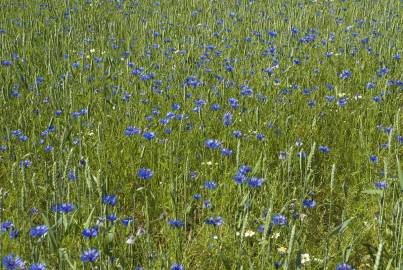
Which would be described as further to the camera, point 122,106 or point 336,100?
point 336,100

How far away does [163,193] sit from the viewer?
242 cm

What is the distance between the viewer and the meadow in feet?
5.92

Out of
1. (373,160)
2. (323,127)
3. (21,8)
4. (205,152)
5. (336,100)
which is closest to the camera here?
(373,160)

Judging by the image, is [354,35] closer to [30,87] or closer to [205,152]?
[205,152]

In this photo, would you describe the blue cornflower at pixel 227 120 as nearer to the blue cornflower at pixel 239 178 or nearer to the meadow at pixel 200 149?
the meadow at pixel 200 149

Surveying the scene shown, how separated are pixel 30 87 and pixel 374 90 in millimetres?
2555

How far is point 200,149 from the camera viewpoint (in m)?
2.93

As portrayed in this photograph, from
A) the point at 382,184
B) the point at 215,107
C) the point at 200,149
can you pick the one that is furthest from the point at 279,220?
the point at 215,107

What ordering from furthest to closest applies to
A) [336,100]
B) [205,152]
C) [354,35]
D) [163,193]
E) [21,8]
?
[21,8]
[354,35]
[336,100]
[205,152]
[163,193]

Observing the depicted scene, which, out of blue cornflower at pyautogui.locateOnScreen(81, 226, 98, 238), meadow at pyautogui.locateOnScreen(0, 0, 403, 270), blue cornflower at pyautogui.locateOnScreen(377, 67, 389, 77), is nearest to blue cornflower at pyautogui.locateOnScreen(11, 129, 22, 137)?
meadow at pyautogui.locateOnScreen(0, 0, 403, 270)

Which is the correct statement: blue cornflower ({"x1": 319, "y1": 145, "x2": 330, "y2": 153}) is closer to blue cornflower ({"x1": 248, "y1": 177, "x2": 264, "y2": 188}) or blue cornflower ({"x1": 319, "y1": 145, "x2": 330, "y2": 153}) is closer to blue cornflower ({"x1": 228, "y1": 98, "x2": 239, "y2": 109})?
blue cornflower ({"x1": 228, "y1": 98, "x2": 239, "y2": 109})

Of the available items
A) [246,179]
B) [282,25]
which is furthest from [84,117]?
[282,25]

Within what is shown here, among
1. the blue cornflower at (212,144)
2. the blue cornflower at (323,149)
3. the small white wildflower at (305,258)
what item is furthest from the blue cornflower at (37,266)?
the blue cornflower at (323,149)

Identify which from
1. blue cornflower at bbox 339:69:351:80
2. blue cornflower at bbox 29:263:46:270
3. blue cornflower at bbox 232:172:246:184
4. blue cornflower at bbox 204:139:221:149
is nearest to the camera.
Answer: blue cornflower at bbox 29:263:46:270
